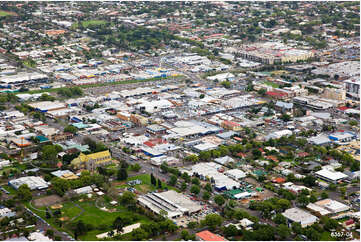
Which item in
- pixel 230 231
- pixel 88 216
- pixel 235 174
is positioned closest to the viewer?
pixel 230 231

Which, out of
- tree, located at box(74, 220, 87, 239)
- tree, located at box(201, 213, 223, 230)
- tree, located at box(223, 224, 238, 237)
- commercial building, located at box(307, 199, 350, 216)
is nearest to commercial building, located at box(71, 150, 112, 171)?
tree, located at box(74, 220, 87, 239)

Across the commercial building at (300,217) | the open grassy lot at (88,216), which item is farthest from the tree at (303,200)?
the open grassy lot at (88,216)

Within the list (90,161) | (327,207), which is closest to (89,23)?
(90,161)

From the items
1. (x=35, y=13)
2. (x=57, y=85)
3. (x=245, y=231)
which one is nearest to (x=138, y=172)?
(x=245, y=231)

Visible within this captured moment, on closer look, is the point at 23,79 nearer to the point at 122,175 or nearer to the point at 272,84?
the point at 272,84

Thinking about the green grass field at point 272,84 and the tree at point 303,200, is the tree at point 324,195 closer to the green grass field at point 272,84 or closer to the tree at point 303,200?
the tree at point 303,200
